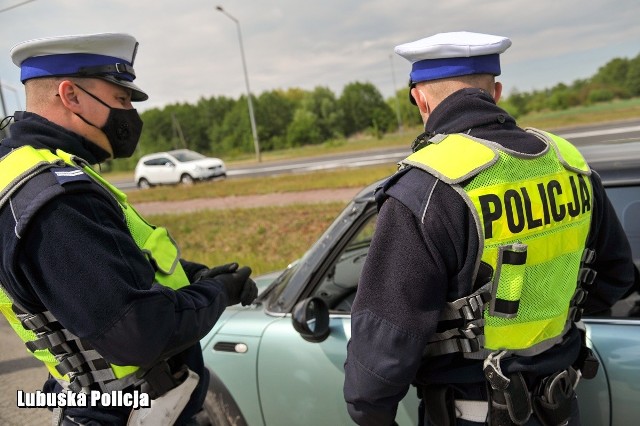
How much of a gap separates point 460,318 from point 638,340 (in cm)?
83

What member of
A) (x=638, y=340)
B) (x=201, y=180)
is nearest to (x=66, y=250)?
(x=638, y=340)

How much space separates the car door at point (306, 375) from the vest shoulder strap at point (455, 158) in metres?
0.96

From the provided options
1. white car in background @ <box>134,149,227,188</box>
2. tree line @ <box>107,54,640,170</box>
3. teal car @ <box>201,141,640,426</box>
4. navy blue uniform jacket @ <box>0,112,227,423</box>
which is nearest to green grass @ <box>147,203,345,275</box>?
teal car @ <box>201,141,640,426</box>

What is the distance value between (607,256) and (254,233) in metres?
7.35

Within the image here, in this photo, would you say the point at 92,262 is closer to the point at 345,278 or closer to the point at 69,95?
the point at 69,95

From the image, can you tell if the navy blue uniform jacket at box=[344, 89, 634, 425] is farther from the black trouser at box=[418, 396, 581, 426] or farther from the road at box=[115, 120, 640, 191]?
the road at box=[115, 120, 640, 191]

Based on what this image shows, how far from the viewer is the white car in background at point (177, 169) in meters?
20.8

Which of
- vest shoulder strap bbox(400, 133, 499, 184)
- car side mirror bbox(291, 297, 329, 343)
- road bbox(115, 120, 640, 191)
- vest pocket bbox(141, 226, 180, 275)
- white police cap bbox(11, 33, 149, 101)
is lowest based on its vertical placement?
road bbox(115, 120, 640, 191)

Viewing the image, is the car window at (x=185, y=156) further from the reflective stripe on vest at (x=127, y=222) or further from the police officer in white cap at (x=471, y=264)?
the police officer in white cap at (x=471, y=264)

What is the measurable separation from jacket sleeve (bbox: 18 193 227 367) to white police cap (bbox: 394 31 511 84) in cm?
105

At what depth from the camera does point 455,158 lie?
1500mm

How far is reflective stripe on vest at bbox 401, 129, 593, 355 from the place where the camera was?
147 cm

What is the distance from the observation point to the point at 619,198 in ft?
7.34

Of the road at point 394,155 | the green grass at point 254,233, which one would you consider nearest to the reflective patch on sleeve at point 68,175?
the green grass at point 254,233
